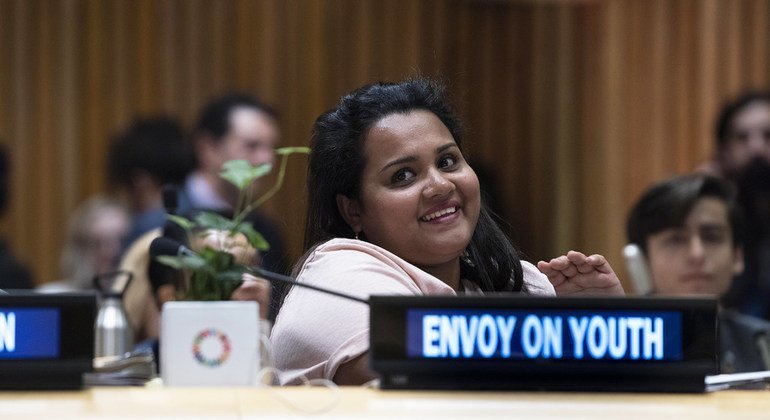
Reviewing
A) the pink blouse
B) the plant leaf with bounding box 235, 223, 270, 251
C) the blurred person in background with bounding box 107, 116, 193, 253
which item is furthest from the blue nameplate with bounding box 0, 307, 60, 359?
the blurred person in background with bounding box 107, 116, 193, 253

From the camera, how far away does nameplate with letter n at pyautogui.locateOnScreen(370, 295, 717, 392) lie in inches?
59.7

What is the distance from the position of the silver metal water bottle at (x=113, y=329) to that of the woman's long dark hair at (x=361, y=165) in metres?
0.63

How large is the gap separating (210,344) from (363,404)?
0.33m

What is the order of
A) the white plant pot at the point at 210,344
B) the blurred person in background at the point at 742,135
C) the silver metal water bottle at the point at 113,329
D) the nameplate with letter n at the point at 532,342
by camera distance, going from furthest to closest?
the blurred person in background at the point at 742,135 → the silver metal water bottle at the point at 113,329 → the white plant pot at the point at 210,344 → the nameplate with letter n at the point at 532,342

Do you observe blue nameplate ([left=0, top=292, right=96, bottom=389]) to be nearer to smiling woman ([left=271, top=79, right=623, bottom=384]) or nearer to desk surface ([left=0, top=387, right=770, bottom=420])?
desk surface ([left=0, top=387, right=770, bottom=420])

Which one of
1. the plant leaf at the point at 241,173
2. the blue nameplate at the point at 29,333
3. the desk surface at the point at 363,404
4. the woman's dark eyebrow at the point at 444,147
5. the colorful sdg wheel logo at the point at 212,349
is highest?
the woman's dark eyebrow at the point at 444,147

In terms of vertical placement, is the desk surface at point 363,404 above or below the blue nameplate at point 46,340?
below

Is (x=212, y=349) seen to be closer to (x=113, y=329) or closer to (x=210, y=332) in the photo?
(x=210, y=332)

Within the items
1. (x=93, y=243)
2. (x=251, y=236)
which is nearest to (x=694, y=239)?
(x=251, y=236)

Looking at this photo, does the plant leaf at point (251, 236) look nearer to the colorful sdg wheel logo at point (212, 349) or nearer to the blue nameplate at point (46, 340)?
the colorful sdg wheel logo at point (212, 349)

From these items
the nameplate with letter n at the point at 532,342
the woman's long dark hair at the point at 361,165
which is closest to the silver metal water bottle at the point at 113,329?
the woman's long dark hair at the point at 361,165

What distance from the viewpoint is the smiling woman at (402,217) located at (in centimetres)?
220

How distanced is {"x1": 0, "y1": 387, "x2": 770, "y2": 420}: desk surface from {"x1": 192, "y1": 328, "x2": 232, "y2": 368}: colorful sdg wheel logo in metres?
0.11

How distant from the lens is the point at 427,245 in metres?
2.43
